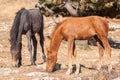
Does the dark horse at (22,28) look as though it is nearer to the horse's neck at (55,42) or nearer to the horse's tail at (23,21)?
the horse's tail at (23,21)

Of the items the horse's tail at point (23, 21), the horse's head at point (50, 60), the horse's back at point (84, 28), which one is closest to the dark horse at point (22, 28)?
the horse's tail at point (23, 21)

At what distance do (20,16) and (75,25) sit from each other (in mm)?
2517

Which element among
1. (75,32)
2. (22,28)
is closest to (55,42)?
(75,32)

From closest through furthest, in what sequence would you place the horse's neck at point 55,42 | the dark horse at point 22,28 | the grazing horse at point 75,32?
the grazing horse at point 75,32 < the horse's neck at point 55,42 < the dark horse at point 22,28

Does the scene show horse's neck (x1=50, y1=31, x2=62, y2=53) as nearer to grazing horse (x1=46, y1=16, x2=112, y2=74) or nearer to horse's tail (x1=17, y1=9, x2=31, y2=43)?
grazing horse (x1=46, y1=16, x2=112, y2=74)

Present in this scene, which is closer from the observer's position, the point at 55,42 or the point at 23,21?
the point at 55,42

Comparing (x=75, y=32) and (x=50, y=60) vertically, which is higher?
(x=75, y=32)

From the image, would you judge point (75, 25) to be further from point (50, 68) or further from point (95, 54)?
point (95, 54)

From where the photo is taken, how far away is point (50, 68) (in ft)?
33.6

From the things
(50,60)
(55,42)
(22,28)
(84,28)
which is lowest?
(50,60)

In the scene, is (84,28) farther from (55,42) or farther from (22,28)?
(22,28)

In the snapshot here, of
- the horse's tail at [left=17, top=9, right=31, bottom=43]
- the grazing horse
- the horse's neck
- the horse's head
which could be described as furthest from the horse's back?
the horse's tail at [left=17, top=9, right=31, bottom=43]

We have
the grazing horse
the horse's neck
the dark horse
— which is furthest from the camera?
the dark horse

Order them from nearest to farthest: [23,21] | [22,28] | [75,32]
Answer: [75,32]
[22,28]
[23,21]
